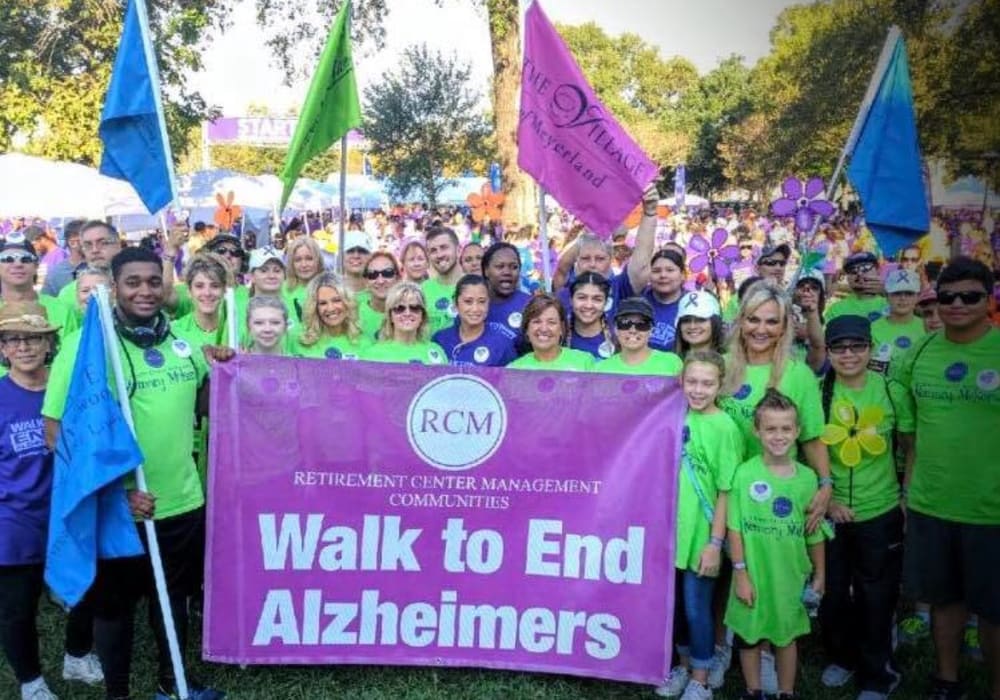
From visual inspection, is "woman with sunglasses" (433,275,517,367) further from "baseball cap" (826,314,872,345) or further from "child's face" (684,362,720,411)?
"baseball cap" (826,314,872,345)

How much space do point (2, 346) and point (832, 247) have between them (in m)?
15.8

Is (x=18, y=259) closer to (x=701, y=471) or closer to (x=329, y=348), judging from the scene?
(x=329, y=348)

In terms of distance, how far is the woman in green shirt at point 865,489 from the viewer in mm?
4148

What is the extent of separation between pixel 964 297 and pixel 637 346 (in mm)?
1444

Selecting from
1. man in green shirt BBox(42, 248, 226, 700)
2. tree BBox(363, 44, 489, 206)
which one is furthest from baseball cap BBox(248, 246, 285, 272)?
tree BBox(363, 44, 489, 206)

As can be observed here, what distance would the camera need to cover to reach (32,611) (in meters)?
4.04

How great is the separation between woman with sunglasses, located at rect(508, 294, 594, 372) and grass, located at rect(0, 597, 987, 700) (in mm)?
1514

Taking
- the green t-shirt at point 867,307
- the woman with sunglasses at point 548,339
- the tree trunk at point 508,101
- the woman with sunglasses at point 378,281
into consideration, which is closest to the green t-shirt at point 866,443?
the woman with sunglasses at point 548,339

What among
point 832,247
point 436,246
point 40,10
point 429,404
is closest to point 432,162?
point 40,10

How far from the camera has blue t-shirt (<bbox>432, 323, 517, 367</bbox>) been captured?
496cm

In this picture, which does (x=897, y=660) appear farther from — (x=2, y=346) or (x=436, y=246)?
(x=2, y=346)

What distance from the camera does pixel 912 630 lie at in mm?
4887

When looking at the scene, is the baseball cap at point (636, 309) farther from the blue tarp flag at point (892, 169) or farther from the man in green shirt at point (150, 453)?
the blue tarp flag at point (892, 169)

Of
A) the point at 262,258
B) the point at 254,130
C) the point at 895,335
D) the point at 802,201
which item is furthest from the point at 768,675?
the point at 254,130
